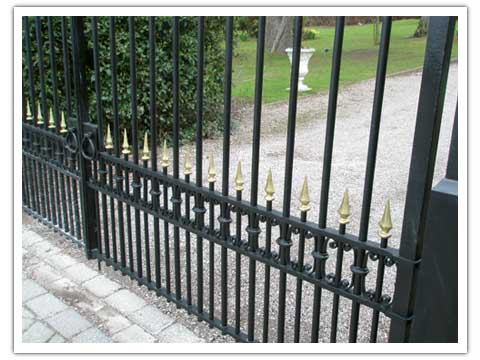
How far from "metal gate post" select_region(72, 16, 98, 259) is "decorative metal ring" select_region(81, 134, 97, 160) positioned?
0.19 feet

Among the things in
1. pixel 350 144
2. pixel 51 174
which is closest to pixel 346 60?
pixel 350 144

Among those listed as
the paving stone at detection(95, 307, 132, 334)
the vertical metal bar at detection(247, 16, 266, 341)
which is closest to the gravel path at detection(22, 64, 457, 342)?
the paving stone at detection(95, 307, 132, 334)

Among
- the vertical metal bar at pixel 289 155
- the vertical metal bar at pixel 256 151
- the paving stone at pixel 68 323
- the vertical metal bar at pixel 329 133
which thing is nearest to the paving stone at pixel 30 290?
the paving stone at pixel 68 323

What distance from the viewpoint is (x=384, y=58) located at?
1912 mm

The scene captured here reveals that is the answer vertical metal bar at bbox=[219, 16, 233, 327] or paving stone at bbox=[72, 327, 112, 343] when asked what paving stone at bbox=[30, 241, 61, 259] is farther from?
vertical metal bar at bbox=[219, 16, 233, 327]

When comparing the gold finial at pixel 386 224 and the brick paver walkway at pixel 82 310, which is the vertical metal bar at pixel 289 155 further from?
the brick paver walkway at pixel 82 310

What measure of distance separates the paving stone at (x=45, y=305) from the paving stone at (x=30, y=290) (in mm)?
48

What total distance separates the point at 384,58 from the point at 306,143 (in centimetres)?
581

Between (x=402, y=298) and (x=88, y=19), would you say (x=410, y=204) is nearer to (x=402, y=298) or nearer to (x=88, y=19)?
(x=402, y=298)

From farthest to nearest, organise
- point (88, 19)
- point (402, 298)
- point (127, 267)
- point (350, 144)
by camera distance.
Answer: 1. point (350, 144)
2. point (88, 19)
3. point (127, 267)
4. point (402, 298)

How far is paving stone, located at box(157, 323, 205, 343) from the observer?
303 centimetres

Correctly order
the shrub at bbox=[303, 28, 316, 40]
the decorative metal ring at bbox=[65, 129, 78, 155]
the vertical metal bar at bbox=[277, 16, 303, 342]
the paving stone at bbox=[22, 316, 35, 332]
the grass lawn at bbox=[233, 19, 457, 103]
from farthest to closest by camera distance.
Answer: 1. the shrub at bbox=[303, 28, 316, 40]
2. the grass lawn at bbox=[233, 19, 457, 103]
3. the decorative metal ring at bbox=[65, 129, 78, 155]
4. the paving stone at bbox=[22, 316, 35, 332]
5. the vertical metal bar at bbox=[277, 16, 303, 342]

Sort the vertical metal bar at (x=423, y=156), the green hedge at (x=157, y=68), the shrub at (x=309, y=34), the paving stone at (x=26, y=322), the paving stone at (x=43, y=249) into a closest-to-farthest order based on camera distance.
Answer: the vertical metal bar at (x=423, y=156), the paving stone at (x=26, y=322), the paving stone at (x=43, y=249), the green hedge at (x=157, y=68), the shrub at (x=309, y=34)

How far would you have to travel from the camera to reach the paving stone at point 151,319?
10.3 feet
